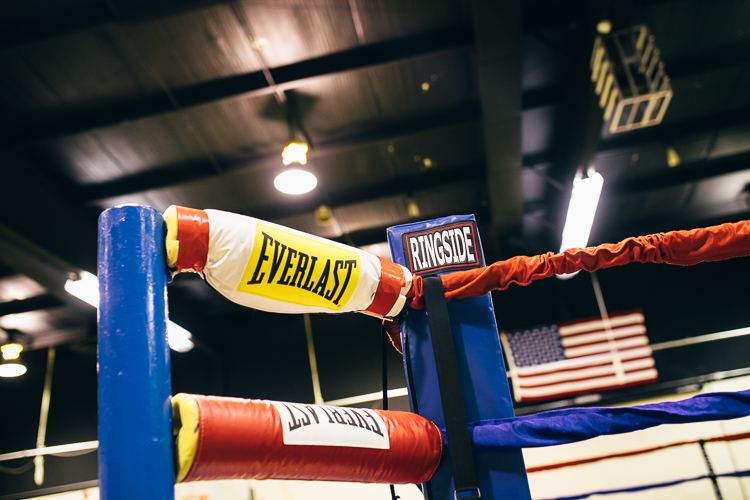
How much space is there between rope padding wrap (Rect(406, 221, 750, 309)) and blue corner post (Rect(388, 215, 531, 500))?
15 centimetres

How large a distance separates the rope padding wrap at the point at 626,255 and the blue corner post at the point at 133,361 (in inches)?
34.2

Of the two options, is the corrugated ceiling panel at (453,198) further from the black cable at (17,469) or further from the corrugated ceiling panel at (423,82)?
the black cable at (17,469)

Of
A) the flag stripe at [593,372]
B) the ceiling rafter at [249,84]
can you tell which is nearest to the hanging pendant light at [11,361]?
the ceiling rafter at [249,84]

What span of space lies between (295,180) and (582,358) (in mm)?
4029

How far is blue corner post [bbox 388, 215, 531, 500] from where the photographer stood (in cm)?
143

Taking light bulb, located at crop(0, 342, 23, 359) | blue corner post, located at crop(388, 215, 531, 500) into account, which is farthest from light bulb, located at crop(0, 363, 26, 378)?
blue corner post, located at crop(388, 215, 531, 500)

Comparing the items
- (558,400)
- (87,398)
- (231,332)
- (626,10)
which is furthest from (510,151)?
(87,398)

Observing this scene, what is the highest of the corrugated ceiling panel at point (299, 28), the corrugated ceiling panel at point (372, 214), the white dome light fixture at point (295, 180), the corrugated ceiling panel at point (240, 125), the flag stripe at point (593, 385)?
the corrugated ceiling panel at point (299, 28)

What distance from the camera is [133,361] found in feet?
3.22

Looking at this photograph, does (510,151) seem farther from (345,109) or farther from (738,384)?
(738,384)

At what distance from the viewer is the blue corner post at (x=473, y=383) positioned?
56.5 inches

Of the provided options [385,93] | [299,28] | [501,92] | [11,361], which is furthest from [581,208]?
[11,361]

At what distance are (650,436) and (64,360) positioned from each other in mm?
8105

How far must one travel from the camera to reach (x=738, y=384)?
232 inches
